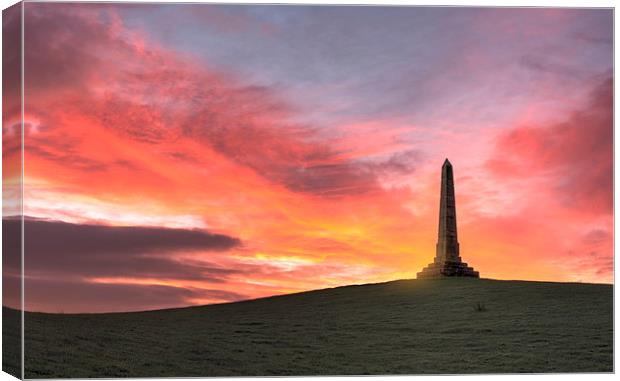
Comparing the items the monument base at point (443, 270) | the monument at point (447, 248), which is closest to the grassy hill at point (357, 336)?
the monument base at point (443, 270)

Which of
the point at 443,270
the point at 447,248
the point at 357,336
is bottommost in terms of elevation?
the point at 357,336

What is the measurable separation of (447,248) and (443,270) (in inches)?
44.7

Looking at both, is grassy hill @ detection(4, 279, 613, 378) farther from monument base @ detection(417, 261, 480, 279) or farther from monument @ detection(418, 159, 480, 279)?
monument @ detection(418, 159, 480, 279)

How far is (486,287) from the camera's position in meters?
42.2

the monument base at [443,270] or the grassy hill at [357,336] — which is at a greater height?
the monument base at [443,270]

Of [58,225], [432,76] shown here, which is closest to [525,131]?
[432,76]

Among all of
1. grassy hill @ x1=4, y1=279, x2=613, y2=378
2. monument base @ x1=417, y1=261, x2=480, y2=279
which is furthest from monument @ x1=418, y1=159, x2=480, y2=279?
grassy hill @ x1=4, y1=279, x2=613, y2=378

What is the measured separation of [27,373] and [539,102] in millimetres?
19151

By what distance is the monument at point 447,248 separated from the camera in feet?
145

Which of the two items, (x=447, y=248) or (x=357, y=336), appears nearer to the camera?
(x=357, y=336)

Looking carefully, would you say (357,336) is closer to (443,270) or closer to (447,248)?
(443,270)

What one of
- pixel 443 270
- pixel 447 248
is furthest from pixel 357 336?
pixel 447 248

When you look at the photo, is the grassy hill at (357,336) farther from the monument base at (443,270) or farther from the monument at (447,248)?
the monument at (447,248)

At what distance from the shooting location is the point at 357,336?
32.7 m
